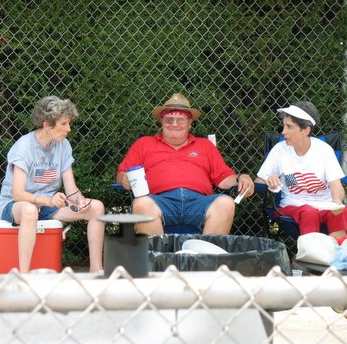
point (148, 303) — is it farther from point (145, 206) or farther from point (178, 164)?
point (178, 164)

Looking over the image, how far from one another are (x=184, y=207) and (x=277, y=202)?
2.07 feet

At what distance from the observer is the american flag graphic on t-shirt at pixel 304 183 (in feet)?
15.9

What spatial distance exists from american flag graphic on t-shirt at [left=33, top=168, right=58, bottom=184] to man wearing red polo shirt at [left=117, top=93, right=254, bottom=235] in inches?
19.1

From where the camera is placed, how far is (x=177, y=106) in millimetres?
5012

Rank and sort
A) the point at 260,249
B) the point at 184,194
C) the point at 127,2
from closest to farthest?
the point at 260,249 < the point at 184,194 < the point at 127,2

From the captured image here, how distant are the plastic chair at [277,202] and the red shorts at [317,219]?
71 millimetres

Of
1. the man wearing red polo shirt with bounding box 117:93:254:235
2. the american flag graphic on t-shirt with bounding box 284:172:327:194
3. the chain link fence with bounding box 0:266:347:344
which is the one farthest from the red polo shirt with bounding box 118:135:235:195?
the chain link fence with bounding box 0:266:347:344

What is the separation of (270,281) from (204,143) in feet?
12.0

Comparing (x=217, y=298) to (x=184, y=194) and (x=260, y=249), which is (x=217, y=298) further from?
(x=184, y=194)

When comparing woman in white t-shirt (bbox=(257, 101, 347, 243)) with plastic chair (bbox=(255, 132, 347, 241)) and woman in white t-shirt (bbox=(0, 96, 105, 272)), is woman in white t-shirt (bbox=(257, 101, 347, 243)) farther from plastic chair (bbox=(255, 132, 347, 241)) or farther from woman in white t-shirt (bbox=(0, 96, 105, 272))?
woman in white t-shirt (bbox=(0, 96, 105, 272))

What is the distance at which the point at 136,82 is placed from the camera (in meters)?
5.44

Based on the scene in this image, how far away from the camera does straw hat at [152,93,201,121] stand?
16.5ft

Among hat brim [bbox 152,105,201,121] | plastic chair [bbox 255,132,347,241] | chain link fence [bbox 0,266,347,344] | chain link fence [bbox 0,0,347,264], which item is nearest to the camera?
chain link fence [bbox 0,266,347,344]

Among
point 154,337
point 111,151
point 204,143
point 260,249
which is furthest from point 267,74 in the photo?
point 154,337
